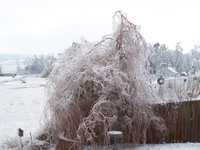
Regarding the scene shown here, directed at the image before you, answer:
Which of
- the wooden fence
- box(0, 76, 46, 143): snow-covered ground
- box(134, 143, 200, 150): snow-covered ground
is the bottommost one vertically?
box(0, 76, 46, 143): snow-covered ground

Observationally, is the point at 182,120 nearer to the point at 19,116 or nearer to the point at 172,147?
the point at 172,147

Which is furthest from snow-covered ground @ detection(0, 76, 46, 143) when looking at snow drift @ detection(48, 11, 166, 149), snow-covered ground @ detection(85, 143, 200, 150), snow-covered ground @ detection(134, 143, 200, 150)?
snow-covered ground @ detection(134, 143, 200, 150)

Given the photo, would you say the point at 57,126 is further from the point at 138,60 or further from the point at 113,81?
the point at 138,60

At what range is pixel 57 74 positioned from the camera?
5.36 metres

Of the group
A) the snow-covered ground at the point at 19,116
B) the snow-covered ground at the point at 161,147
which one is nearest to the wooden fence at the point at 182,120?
the snow-covered ground at the point at 161,147

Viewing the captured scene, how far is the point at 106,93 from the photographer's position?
4.86 metres

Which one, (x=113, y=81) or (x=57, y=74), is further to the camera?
(x=57, y=74)

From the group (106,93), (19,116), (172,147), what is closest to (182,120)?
(172,147)

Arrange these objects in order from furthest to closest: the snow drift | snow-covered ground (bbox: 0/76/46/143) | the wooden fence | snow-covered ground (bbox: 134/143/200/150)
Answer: snow-covered ground (bbox: 0/76/46/143) → the wooden fence → snow-covered ground (bbox: 134/143/200/150) → the snow drift

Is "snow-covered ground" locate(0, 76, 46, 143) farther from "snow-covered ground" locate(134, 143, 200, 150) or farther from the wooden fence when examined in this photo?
the wooden fence

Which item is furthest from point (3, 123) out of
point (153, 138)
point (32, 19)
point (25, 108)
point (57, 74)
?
point (32, 19)

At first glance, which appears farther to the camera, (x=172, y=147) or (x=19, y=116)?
(x=19, y=116)

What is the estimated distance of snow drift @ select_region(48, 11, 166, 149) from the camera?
187 inches

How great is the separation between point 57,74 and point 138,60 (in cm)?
129
